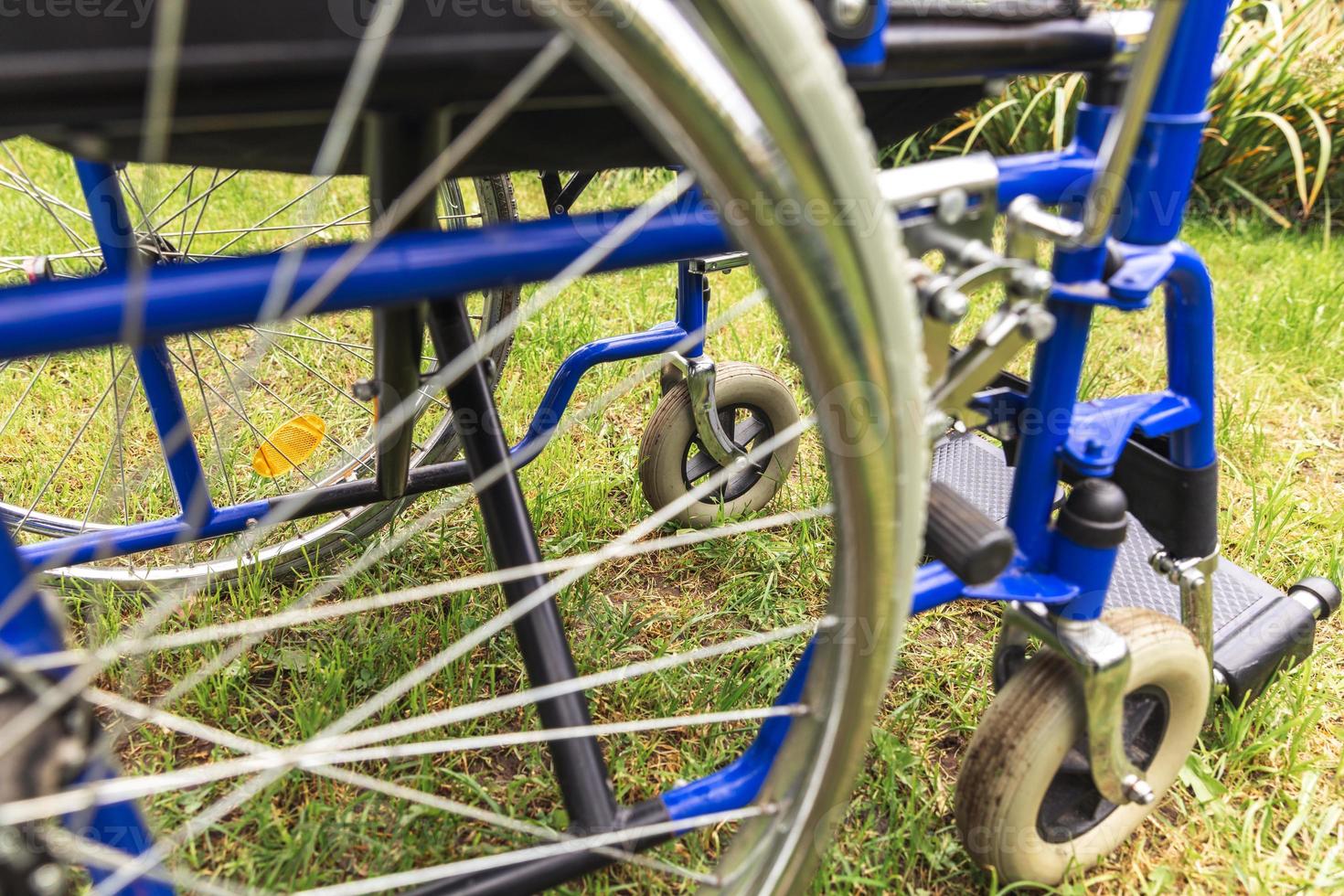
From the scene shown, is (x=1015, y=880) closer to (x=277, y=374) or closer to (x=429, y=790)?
(x=429, y=790)

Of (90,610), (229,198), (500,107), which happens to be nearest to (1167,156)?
(500,107)

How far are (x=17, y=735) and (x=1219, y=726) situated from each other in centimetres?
110

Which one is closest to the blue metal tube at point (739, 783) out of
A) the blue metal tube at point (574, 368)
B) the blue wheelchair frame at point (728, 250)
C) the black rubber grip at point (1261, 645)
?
the blue wheelchair frame at point (728, 250)

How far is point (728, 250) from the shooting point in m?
0.67

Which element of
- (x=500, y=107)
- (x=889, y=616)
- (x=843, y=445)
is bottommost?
(x=889, y=616)

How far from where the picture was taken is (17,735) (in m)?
0.44

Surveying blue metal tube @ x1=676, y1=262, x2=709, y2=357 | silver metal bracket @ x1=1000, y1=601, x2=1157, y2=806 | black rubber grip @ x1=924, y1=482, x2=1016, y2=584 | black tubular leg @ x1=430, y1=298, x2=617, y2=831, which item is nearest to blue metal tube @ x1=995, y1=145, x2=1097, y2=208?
black rubber grip @ x1=924, y1=482, x2=1016, y2=584

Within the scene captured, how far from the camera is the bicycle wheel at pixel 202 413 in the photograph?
113 cm

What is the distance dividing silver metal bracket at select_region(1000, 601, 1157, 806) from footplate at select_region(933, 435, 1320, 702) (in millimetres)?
253

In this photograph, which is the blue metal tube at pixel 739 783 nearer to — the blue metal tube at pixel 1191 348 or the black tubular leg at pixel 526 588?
the black tubular leg at pixel 526 588

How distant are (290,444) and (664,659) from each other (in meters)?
→ 0.61

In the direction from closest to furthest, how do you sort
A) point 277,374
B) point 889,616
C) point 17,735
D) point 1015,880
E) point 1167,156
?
point 17,735 < point 889,616 < point 1167,156 < point 1015,880 < point 277,374

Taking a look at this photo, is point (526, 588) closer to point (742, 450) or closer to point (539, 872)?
point (539, 872)

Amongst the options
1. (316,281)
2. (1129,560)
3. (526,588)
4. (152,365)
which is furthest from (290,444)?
(1129,560)
